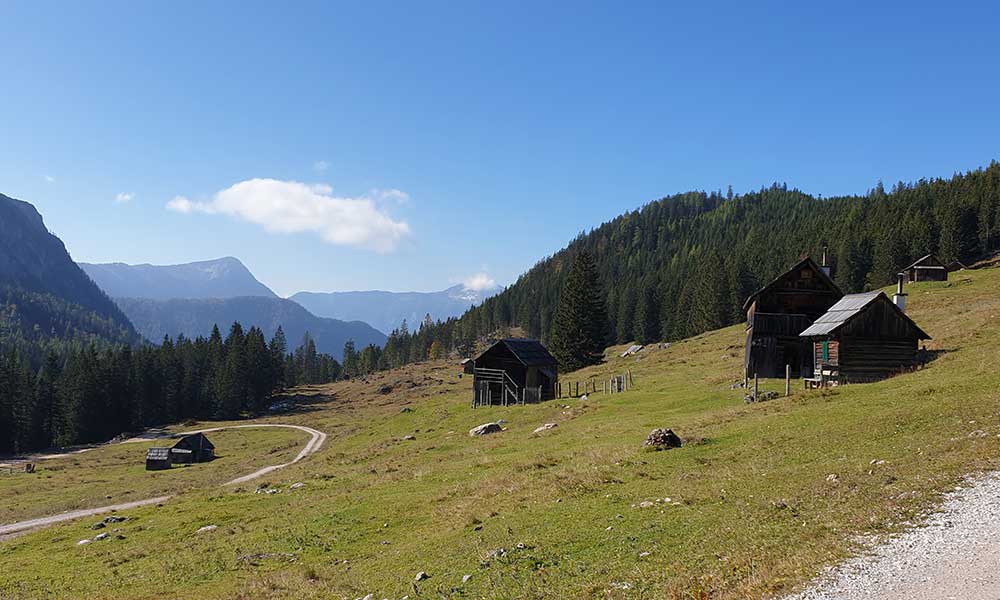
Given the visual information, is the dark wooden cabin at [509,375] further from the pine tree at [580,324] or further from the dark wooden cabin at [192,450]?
the dark wooden cabin at [192,450]

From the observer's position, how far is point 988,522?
11500 mm

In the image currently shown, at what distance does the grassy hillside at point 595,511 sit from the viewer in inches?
489

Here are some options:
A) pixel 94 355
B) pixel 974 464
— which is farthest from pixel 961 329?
pixel 94 355

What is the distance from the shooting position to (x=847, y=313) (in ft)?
134

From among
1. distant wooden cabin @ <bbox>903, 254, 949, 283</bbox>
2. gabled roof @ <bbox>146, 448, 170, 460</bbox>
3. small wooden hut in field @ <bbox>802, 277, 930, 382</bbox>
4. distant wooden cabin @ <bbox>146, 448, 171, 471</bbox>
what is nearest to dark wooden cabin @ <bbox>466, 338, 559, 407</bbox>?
small wooden hut in field @ <bbox>802, 277, 930, 382</bbox>

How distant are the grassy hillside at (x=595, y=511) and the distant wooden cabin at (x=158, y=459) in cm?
3940

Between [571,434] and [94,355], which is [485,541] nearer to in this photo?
[571,434]

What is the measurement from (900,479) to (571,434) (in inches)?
844

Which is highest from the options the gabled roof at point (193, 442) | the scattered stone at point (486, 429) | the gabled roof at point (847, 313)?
the gabled roof at point (847, 313)

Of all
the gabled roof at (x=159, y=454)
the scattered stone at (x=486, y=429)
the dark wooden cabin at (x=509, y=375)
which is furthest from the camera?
the gabled roof at (x=159, y=454)

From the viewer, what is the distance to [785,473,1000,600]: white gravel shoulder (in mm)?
9109

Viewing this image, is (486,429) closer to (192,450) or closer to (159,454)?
(192,450)

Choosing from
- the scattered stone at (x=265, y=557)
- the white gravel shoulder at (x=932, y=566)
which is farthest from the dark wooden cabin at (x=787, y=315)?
the scattered stone at (x=265, y=557)

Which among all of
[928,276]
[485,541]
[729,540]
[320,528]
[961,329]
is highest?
[928,276]
